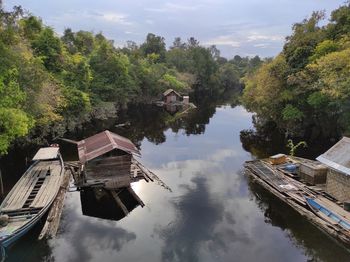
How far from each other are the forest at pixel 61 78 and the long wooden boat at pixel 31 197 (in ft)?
9.69

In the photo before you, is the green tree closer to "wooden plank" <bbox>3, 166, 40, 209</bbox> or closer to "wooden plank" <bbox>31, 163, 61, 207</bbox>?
"wooden plank" <bbox>31, 163, 61, 207</bbox>

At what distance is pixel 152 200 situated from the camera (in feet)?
86.0

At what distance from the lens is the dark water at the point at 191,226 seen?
1903 centimetres

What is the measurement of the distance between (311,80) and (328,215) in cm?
2145

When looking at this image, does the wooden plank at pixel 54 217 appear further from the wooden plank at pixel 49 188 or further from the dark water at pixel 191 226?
the wooden plank at pixel 49 188

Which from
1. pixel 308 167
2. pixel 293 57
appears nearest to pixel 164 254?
pixel 308 167

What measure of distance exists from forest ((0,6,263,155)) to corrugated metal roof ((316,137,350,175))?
70.4ft

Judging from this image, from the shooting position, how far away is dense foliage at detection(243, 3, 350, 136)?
115 feet

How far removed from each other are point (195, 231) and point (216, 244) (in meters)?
1.86

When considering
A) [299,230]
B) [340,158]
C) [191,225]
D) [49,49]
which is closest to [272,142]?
[340,158]

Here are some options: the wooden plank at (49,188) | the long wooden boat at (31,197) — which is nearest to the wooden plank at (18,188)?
the long wooden boat at (31,197)

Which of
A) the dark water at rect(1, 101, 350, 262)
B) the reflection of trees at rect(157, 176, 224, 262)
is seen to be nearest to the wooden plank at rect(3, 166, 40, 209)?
the dark water at rect(1, 101, 350, 262)

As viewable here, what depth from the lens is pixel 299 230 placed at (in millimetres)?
21906

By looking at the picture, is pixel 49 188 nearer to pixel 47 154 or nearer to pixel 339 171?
pixel 47 154
